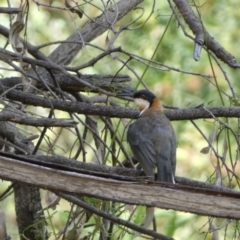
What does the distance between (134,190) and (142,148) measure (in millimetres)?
1445

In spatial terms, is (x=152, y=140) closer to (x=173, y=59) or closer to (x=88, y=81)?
(x=88, y=81)

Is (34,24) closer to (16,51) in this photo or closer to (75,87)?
(75,87)

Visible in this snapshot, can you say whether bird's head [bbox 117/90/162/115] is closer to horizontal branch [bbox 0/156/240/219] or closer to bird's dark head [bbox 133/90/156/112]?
bird's dark head [bbox 133/90/156/112]

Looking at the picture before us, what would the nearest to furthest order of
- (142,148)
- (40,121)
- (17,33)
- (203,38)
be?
(40,121)
(203,38)
(17,33)
(142,148)

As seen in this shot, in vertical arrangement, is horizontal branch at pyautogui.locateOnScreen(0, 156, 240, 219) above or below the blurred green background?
below

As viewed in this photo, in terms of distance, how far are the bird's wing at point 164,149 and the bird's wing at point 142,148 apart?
0.03m

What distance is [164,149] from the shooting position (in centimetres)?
342

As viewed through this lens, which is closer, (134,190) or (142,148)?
(134,190)

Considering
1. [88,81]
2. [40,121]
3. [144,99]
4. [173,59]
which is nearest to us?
[40,121]

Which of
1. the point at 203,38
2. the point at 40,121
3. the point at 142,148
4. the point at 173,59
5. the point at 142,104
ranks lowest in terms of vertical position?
the point at 40,121

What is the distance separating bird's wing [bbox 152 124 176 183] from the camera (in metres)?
3.27

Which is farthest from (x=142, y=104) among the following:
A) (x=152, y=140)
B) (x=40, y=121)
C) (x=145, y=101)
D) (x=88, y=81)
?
(x=40, y=121)

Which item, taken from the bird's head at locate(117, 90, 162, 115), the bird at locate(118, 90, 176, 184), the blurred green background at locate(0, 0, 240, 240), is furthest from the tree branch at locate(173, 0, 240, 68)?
the blurred green background at locate(0, 0, 240, 240)

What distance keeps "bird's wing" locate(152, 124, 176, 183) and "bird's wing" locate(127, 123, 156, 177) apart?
0.03 meters
